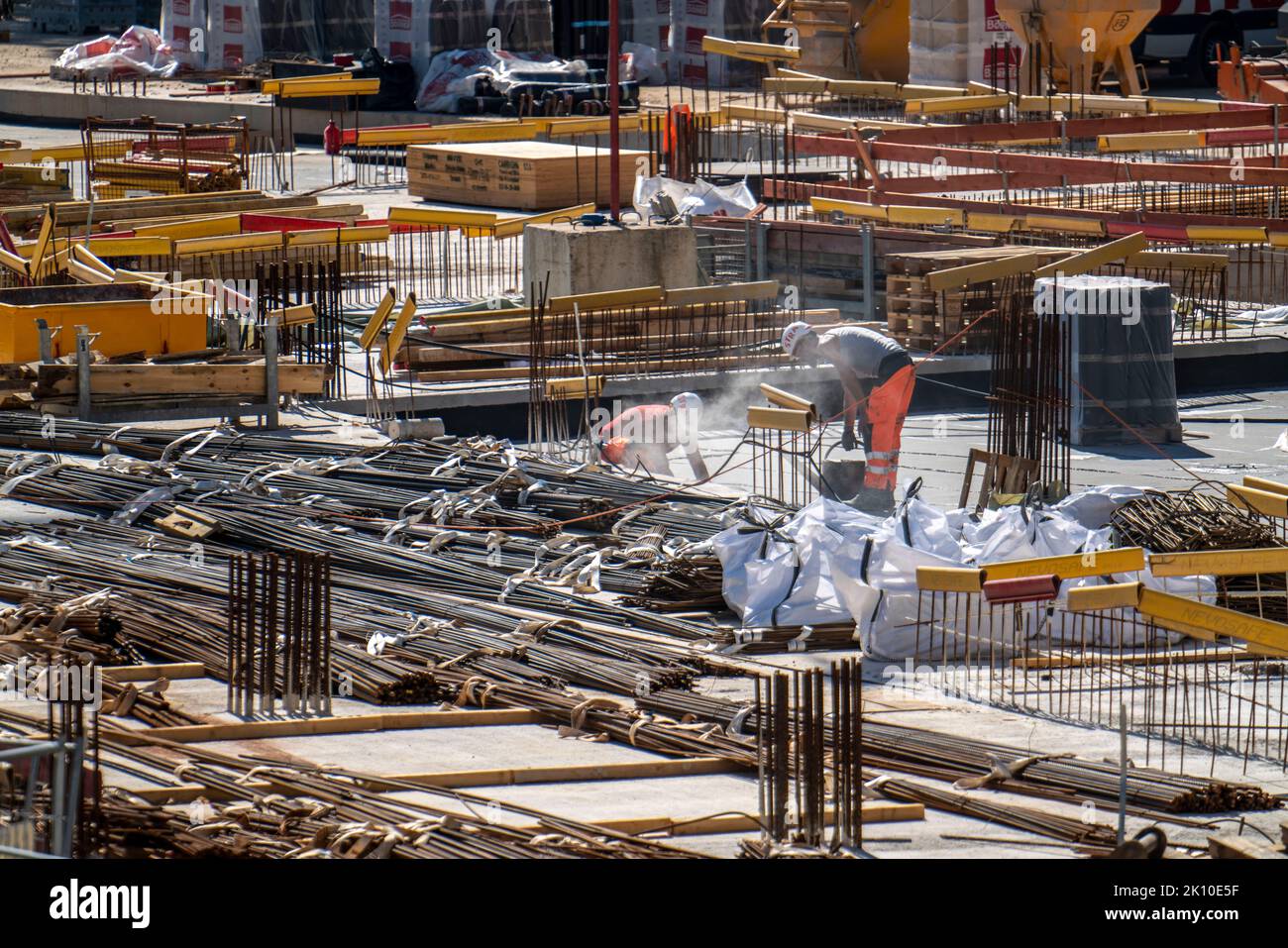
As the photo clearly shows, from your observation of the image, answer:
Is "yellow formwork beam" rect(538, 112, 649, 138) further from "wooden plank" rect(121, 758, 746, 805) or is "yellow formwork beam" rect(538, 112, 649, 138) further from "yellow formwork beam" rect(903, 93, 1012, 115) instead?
"wooden plank" rect(121, 758, 746, 805)

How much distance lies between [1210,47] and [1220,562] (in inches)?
1340

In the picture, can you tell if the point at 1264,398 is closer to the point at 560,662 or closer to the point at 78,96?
the point at 560,662

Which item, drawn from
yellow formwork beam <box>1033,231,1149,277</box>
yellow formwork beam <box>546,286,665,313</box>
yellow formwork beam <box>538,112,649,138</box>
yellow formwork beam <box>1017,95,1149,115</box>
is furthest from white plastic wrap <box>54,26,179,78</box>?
yellow formwork beam <box>1033,231,1149,277</box>

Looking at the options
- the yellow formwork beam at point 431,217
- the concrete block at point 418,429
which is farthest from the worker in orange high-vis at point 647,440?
→ the yellow formwork beam at point 431,217

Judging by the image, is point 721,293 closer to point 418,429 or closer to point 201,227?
point 418,429

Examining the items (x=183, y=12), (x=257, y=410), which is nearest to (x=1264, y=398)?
(x=257, y=410)

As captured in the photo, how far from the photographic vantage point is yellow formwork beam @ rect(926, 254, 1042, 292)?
1720 centimetres

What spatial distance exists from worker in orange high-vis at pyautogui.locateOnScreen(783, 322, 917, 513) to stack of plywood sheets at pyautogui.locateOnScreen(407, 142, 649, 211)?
15.8m

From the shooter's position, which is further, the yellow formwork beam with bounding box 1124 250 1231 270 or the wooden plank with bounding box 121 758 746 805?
the yellow formwork beam with bounding box 1124 250 1231 270

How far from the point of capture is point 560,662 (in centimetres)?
1063

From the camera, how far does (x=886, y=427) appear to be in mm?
15320

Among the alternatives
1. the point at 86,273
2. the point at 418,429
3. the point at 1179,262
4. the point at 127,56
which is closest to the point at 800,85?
the point at 1179,262

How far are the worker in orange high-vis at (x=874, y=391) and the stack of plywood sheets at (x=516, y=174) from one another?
51.9 ft
